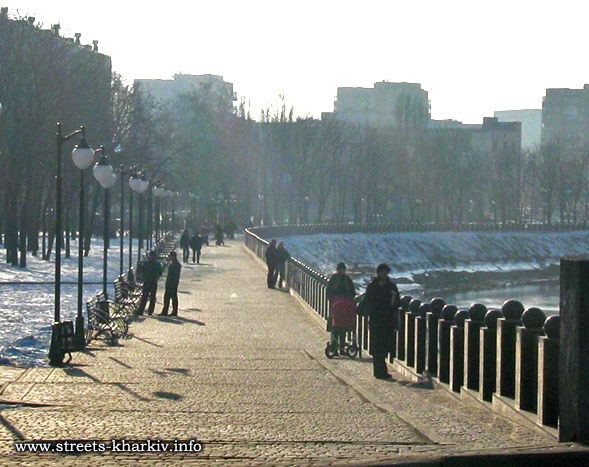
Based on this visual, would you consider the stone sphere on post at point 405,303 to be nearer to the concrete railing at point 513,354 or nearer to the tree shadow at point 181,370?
the concrete railing at point 513,354

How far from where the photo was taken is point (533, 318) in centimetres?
1340

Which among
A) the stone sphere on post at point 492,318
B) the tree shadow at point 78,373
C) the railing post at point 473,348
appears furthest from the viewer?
the tree shadow at point 78,373

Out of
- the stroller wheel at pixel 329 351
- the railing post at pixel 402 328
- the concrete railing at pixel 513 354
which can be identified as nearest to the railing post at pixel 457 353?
the concrete railing at pixel 513 354

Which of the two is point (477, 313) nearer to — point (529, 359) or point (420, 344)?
point (529, 359)

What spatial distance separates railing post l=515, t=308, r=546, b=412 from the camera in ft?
43.9

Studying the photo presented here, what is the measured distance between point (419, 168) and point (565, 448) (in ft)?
380

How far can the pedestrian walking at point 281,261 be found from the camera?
155 ft

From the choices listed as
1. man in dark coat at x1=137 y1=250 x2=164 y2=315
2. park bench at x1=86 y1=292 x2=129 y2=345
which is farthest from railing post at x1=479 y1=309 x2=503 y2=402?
man in dark coat at x1=137 y1=250 x2=164 y2=315

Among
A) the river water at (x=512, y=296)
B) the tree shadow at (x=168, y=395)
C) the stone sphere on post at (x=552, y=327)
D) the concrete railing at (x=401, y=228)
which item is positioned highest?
the concrete railing at (x=401, y=228)

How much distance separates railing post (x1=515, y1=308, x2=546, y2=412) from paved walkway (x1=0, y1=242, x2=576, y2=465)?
0.43 meters

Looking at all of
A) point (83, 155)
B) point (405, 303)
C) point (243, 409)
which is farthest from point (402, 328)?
point (83, 155)

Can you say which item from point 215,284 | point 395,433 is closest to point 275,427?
point 395,433

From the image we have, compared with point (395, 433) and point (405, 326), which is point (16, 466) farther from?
point (405, 326)

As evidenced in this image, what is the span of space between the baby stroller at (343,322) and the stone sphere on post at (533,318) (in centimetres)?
940
